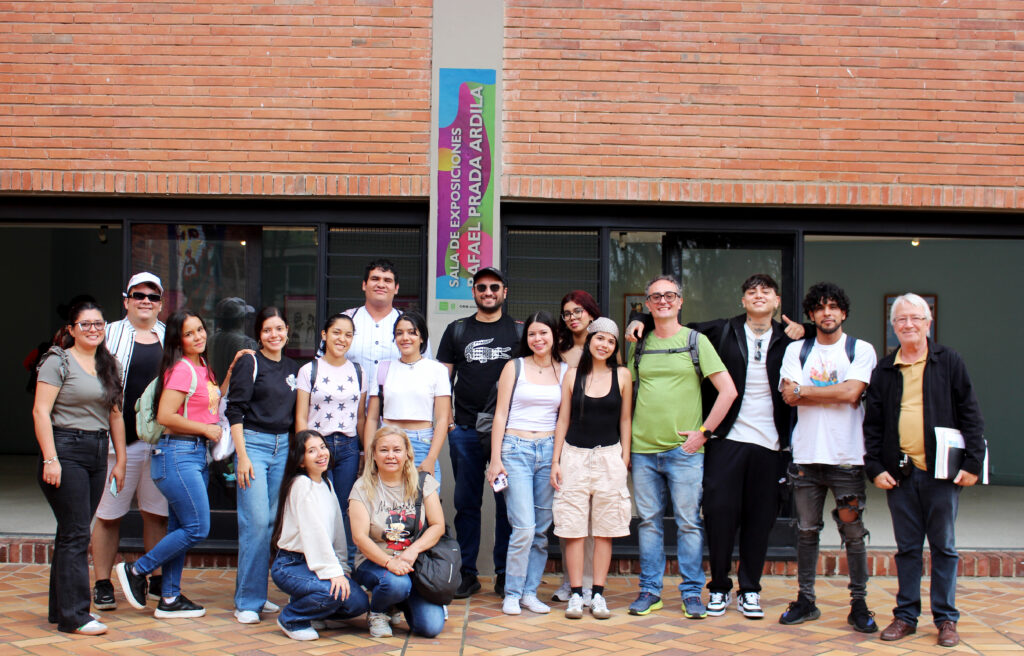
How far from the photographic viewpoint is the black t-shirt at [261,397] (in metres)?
5.28

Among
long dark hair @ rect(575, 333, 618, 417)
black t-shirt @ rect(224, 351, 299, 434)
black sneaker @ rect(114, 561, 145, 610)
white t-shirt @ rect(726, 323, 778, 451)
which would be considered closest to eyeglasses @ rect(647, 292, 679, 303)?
long dark hair @ rect(575, 333, 618, 417)

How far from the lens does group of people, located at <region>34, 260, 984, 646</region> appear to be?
16.4 feet

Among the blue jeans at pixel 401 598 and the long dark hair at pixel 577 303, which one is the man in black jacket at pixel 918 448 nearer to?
the long dark hair at pixel 577 303

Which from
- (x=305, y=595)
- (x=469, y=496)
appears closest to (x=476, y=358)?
(x=469, y=496)

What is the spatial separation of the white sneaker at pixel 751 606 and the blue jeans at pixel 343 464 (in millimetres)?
2337

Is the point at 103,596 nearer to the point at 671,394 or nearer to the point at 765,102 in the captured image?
the point at 671,394

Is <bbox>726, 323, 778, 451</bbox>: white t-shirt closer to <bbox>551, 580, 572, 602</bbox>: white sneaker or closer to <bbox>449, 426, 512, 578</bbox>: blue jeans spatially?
<bbox>551, 580, 572, 602</bbox>: white sneaker

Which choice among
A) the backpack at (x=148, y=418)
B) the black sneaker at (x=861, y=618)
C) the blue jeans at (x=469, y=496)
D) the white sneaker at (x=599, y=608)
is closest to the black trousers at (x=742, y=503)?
the black sneaker at (x=861, y=618)

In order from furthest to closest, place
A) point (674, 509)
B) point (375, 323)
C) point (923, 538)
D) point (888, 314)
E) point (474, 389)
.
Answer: point (888, 314) → point (375, 323) → point (474, 389) → point (674, 509) → point (923, 538)

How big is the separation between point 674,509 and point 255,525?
2.45 m

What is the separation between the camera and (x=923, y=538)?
202 inches

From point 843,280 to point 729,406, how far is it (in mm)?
7834

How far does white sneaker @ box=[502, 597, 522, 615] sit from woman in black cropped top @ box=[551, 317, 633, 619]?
30 cm

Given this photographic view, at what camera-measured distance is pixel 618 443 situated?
5512mm
